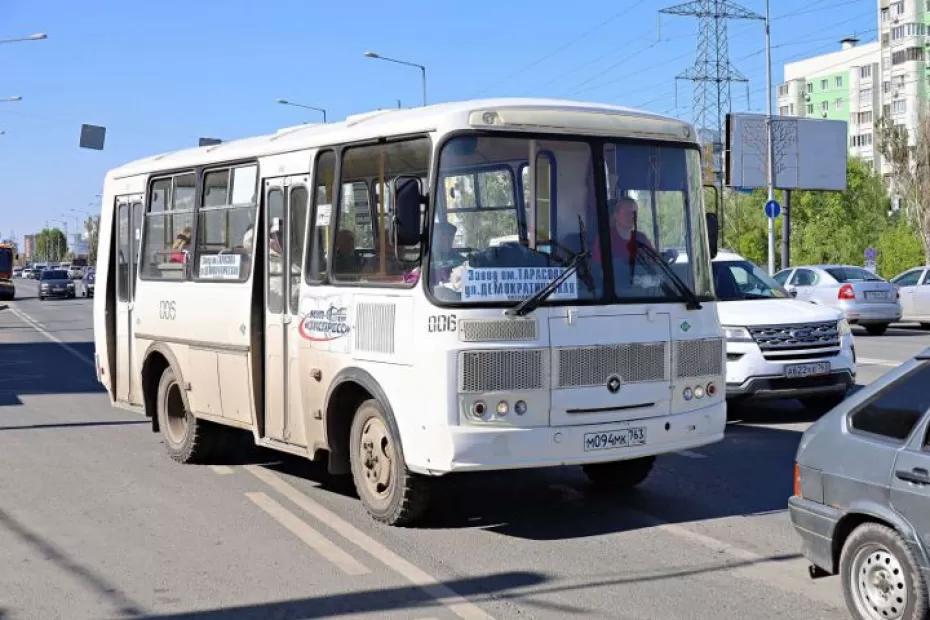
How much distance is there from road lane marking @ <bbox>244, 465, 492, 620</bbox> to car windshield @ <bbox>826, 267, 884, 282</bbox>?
20.8 m

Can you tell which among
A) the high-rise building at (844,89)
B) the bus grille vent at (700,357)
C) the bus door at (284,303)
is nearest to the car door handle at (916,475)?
the bus grille vent at (700,357)

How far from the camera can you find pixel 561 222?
7691mm

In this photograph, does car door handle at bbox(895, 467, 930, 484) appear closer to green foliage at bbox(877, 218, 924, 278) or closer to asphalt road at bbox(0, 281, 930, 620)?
asphalt road at bbox(0, 281, 930, 620)

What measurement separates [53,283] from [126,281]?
179 ft

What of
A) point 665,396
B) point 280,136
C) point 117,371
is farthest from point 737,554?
point 117,371

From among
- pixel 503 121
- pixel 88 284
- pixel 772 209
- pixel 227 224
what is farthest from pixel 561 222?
pixel 88 284

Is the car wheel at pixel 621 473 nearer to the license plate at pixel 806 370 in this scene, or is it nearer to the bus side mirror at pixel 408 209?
the bus side mirror at pixel 408 209

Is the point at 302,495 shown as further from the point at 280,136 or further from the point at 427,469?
the point at 280,136

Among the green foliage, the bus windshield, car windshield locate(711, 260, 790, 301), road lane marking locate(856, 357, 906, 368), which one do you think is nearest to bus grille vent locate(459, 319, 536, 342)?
the bus windshield

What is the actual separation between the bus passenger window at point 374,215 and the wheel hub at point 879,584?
3.25 meters

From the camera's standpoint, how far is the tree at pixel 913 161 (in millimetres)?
56125

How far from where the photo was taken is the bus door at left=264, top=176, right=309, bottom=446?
29.1 ft

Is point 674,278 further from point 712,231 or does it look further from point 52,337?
point 52,337

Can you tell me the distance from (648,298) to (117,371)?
6.48 metres
